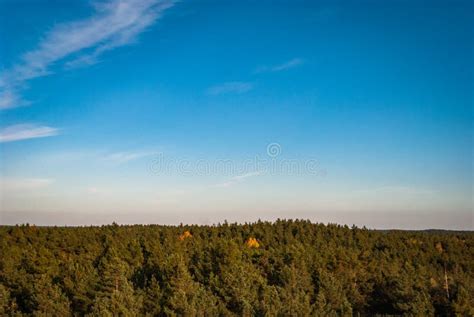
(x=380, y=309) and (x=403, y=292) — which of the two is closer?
(x=403, y=292)

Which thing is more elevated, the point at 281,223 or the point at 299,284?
the point at 281,223

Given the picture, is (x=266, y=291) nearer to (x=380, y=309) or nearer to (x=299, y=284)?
(x=299, y=284)

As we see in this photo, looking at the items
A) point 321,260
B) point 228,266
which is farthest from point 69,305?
point 321,260

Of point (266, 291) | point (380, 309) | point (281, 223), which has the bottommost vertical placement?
point (380, 309)

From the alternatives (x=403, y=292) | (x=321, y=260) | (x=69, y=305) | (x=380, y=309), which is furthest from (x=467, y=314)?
(x=69, y=305)

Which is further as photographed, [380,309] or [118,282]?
[380,309]

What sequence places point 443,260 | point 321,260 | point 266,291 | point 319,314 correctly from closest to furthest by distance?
point 319,314
point 266,291
point 321,260
point 443,260

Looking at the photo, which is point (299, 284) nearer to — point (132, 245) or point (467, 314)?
point (467, 314)

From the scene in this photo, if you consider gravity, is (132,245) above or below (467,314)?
above

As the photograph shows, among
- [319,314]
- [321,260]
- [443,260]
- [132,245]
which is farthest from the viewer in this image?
[443,260]
